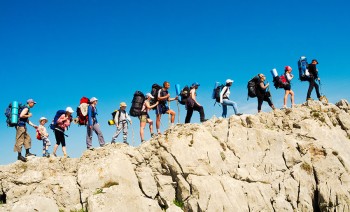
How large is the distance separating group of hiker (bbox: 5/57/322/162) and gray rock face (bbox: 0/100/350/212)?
136cm

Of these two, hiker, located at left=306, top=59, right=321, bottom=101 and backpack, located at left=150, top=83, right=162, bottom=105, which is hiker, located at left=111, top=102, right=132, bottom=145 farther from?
hiker, located at left=306, top=59, right=321, bottom=101

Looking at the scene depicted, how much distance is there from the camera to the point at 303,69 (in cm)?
2650

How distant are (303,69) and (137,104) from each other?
13.2 meters

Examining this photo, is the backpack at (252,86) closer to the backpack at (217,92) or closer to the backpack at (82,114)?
the backpack at (217,92)

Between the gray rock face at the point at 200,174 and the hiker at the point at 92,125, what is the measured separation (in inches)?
45.9

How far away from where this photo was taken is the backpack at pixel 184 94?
24031 mm

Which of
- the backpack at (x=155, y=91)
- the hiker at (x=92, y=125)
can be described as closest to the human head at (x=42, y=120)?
the hiker at (x=92, y=125)

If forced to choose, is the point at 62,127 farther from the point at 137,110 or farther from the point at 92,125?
the point at 137,110

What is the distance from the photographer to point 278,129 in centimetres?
2348

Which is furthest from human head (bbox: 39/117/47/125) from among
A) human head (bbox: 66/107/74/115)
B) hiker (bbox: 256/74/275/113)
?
hiker (bbox: 256/74/275/113)

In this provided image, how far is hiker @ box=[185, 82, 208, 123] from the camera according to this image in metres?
23.5

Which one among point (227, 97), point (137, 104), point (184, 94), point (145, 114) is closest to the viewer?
point (137, 104)

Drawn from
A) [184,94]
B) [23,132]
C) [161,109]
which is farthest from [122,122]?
[23,132]

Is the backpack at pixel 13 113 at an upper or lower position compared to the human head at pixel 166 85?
lower
